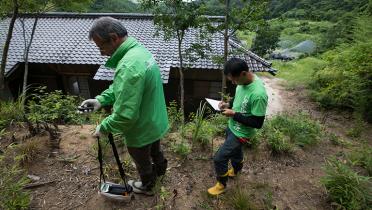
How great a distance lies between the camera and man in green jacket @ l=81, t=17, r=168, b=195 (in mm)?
1813

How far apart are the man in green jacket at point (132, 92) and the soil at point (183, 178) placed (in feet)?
2.16

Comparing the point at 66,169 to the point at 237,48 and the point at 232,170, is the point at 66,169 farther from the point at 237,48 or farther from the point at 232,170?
the point at 237,48

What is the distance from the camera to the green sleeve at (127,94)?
5.90 ft

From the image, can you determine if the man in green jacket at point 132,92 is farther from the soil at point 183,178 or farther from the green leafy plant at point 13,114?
the green leafy plant at point 13,114

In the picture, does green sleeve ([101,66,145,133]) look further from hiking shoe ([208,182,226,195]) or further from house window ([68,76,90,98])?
house window ([68,76,90,98])

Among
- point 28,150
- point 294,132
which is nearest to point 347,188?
point 294,132

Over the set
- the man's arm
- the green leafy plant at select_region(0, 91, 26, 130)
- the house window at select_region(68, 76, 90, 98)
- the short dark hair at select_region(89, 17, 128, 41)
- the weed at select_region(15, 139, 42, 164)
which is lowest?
the house window at select_region(68, 76, 90, 98)

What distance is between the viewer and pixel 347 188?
2.57m

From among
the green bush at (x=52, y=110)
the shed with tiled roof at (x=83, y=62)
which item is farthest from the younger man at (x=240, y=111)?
the shed with tiled roof at (x=83, y=62)

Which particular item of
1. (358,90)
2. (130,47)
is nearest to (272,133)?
(130,47)

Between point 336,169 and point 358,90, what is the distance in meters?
5.59

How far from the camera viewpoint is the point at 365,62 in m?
7.12

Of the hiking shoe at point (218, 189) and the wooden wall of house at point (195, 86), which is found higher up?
the hiking shoe at point (218, 189)

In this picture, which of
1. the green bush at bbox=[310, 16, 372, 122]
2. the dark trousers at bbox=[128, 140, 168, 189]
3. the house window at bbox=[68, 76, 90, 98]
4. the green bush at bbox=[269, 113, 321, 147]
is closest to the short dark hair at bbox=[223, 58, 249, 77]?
the dark trousers at bbox=[128, 140, 168, 189]
